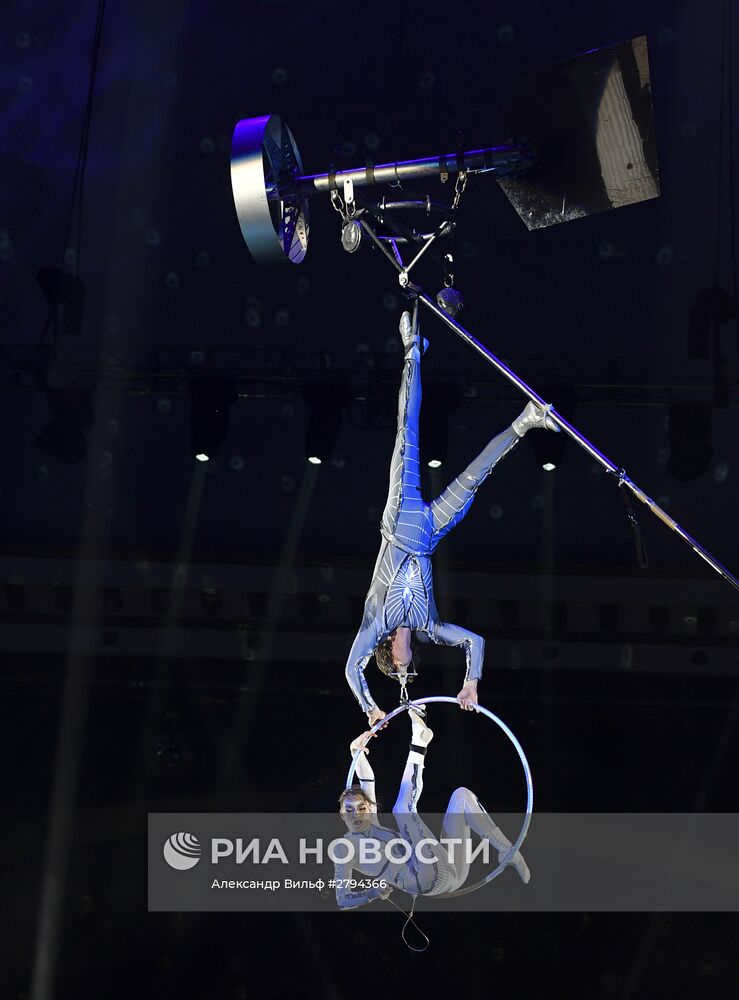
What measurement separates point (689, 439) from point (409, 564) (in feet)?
12.4

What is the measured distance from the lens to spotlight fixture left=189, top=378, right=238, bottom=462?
24.6 ft

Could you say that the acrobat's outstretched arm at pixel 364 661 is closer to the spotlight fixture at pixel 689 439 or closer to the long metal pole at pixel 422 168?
the long metal pole at pixel 422 168

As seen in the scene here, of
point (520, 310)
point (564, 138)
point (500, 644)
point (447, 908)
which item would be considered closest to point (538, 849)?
point (447, 908)

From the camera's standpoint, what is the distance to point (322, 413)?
7426mm

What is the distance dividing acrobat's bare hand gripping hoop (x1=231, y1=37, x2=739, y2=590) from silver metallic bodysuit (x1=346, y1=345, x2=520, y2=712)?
0.46 meters

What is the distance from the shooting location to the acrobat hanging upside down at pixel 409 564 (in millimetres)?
4016

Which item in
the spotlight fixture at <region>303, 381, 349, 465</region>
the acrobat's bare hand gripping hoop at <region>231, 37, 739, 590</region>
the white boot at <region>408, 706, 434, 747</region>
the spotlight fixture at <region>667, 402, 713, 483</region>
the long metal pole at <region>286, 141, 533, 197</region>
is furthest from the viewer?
the spotlight fixture at <region>303, 381, 349, 465</region>

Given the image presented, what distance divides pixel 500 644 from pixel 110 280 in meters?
3.77

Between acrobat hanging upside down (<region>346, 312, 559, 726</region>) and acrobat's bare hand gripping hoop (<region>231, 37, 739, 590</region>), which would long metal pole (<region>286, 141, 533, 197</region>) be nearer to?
acrobat's bare hand gripping hoop (<region>231, 37, 739, 590</region>)

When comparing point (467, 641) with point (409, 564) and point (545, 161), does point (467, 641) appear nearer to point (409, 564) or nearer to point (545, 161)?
point (409, 564)

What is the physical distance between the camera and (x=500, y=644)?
315 inches

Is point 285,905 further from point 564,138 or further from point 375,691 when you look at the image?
point 564,138

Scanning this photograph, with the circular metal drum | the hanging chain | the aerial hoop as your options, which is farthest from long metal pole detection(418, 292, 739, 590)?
the aerial hoop

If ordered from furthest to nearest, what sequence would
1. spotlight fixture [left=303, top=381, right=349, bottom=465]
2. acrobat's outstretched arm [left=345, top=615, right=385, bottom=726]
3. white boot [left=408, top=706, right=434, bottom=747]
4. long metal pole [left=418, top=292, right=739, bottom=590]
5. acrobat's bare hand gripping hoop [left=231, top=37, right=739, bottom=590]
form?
spotlight fixture [left=303, top=381, right=349, bottom=465], white boot [left=408, top=706, right=434, bottom=747], acrobat's outstretched arm [left=345, top=615, right=385, bottom=726], acrobat's bare hand gripping hoop [left=231, top=37, right=739, bottom=590], long metal pole [left=418, top=292, right=739, bottom=590]
